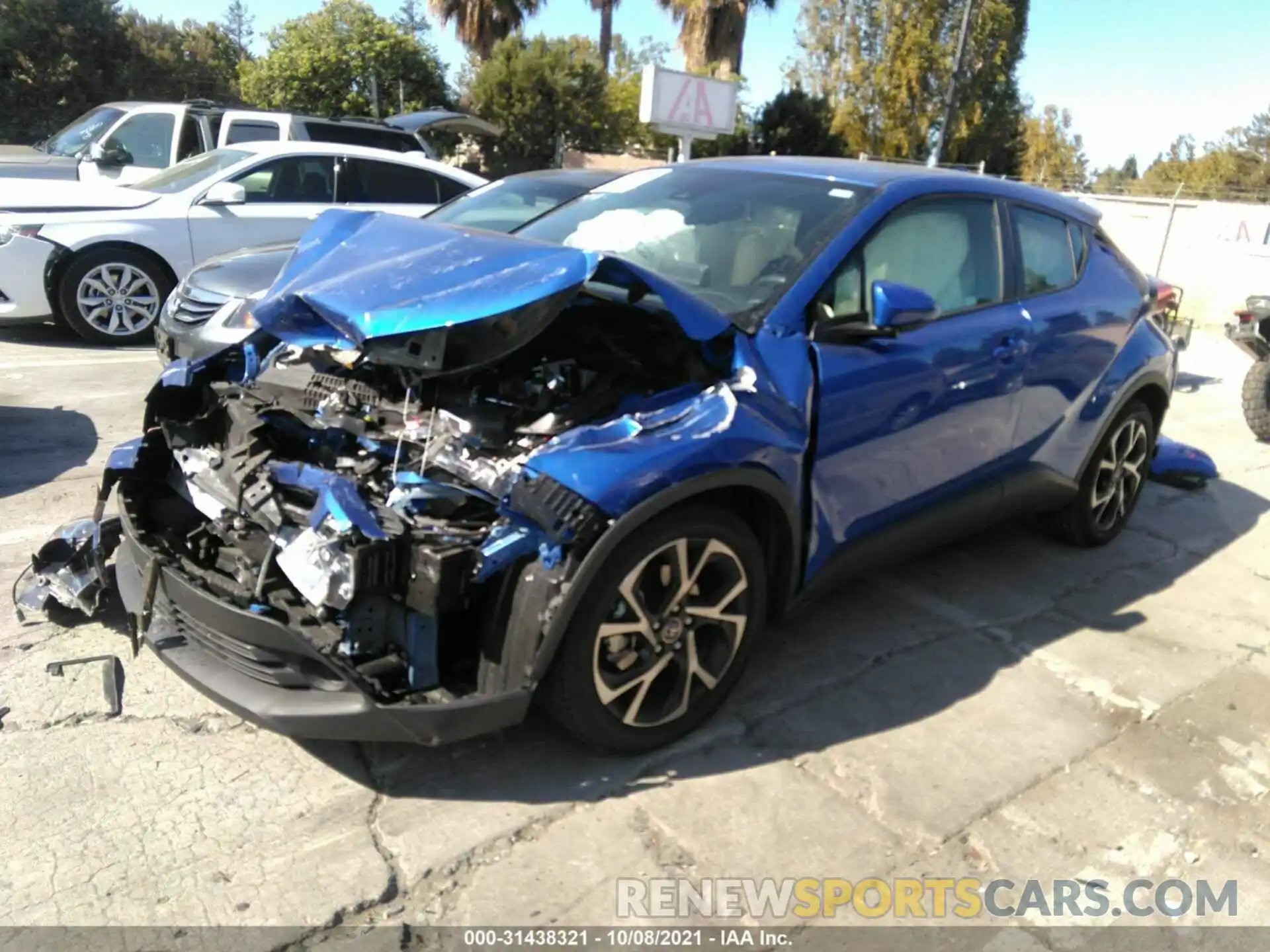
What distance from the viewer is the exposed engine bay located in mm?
2514

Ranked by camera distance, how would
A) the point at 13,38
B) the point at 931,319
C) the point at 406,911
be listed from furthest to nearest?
the point at 13,38 < the point at 931,319 < the point at 406,911

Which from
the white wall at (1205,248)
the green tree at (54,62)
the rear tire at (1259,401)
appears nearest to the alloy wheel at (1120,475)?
the rear tire at (1259,401)

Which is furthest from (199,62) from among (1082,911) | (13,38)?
(1082,911)

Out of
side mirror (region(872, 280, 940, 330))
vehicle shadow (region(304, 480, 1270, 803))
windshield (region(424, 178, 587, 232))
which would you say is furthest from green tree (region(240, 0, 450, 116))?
side mirror (region(872, 280, 940, 330))

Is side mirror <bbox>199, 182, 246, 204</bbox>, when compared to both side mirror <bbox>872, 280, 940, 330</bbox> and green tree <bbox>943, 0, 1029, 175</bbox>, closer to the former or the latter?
side mirror <bbox>872, 280, 940, 330</bbox>

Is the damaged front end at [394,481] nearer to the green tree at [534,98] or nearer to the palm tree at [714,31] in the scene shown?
the green tree at [534,98]

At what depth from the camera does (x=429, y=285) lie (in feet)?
9.14

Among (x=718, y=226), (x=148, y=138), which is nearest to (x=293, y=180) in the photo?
(x=148, y=138)

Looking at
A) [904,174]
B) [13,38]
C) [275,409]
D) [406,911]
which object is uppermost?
[13,38]

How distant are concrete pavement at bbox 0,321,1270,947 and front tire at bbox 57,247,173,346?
4.30m

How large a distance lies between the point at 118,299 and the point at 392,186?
254 cm

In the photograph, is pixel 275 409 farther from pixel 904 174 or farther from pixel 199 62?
pixel 199 62

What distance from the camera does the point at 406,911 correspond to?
2.41m

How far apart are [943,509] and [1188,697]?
1.14m
